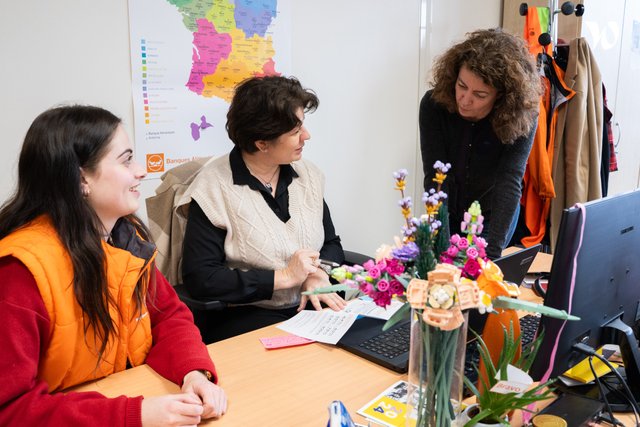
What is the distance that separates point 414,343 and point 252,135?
1.25 meters

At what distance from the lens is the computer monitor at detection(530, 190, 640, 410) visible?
95cm

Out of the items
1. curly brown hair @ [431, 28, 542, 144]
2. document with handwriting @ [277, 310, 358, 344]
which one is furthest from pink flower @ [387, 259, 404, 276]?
curly brown hair @ [431, 28, 542, 144]

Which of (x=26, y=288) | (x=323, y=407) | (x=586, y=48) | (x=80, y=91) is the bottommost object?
(x=323, y=407)

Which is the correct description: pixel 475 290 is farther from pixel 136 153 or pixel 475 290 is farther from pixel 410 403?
pixel 136 153

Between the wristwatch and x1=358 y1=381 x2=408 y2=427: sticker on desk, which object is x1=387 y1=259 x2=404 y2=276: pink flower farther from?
the wristwatch

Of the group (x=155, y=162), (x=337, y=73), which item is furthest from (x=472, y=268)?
(x=337, y=73)

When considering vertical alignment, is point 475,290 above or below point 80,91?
below

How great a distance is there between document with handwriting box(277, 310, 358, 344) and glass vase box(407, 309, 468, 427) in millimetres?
579

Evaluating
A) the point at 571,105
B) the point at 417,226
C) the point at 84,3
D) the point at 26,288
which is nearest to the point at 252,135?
the point at 84,3

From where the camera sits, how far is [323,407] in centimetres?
113

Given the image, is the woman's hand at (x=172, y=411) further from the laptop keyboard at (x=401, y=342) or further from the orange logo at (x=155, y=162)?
the orange logo at (x=155, y=162)

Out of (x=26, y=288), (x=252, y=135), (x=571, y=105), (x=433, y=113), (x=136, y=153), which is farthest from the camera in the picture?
(x=571, y=105)

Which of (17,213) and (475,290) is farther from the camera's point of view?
(17,213)

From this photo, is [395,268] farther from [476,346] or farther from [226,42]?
[226,42]
